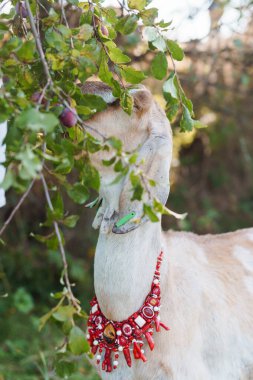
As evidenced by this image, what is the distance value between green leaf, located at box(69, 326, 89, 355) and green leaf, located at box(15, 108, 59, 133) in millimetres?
598

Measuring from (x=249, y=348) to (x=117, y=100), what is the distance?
4.33 ft

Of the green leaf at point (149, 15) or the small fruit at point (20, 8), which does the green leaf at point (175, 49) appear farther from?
the small fruit at point (20, 8)

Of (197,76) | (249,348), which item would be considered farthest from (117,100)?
(197,76)

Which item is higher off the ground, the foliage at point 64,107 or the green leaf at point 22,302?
the foliage at point 64,107

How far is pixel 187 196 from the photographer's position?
23.6 feet

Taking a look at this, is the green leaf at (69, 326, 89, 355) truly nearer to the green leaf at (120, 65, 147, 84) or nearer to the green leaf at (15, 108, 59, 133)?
the green leaf at (15, 108, 59, 133)

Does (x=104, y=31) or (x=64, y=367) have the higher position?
(x=104, y=31)

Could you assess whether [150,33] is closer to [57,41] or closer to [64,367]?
[57,41]

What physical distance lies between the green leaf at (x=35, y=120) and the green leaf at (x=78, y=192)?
275 millimetres

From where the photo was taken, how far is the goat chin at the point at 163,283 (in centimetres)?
258

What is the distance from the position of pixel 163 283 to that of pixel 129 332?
0.30 m

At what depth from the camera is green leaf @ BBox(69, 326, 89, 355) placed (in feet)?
6.13

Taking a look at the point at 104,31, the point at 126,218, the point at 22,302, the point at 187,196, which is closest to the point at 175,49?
the point at 104,31

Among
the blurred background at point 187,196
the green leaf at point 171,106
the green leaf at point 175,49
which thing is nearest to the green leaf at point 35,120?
the green leaf at point 171,106
